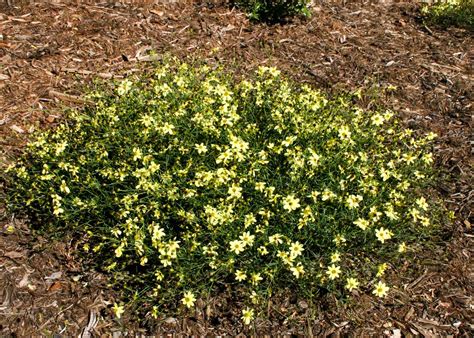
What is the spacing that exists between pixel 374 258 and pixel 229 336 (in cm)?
142

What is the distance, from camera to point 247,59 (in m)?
6.56

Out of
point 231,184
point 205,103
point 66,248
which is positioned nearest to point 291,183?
point 231,184

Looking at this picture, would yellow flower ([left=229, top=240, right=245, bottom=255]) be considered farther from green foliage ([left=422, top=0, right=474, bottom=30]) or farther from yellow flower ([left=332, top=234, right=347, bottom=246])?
green foliage ([left=422, top=0, right=474, bottom=30])

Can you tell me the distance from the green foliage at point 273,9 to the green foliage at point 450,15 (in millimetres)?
1929

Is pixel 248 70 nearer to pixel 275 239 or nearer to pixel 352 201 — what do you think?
pixel 352 201

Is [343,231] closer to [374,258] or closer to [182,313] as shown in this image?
[374,258]

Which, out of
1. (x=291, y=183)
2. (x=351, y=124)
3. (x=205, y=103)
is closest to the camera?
(x=291, y=183)

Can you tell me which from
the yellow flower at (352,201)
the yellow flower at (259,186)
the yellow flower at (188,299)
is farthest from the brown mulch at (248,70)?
the yellow flower at (259,186)

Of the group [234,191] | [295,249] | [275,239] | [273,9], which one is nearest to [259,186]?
[234,191]

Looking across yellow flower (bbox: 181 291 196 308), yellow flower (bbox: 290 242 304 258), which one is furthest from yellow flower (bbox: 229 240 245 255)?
yellow flower (bbox: 181 291 196 308)

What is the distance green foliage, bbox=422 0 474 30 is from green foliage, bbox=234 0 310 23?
1929 millimetres

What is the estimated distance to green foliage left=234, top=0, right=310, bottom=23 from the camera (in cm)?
708

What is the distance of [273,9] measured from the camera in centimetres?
722

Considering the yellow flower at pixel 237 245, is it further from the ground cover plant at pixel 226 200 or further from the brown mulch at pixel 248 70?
the brown mulch at pixel 248 70
